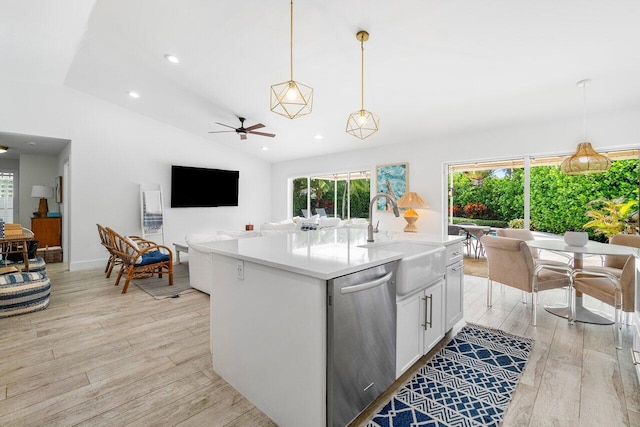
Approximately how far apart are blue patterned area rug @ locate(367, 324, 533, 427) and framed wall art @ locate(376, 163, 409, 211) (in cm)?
354

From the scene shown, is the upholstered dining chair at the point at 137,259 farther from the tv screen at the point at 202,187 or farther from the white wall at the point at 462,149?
the white wall at the point at 462,149

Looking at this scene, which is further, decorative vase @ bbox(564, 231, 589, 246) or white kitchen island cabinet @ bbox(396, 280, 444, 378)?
decorative vase @ bbox(564, 231, 589, 246)

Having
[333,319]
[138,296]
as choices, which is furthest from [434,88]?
[138,296]

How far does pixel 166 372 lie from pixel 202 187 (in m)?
5.18

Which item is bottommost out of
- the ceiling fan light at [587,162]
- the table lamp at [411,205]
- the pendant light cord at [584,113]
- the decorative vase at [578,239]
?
the decorative vase at [578,239]

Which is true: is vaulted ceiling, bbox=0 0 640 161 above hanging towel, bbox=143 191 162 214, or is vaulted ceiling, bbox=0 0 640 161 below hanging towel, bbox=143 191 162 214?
above

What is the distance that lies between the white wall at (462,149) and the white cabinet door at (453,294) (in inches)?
115

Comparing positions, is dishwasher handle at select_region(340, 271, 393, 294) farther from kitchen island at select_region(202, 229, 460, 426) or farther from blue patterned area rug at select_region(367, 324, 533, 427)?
blue patterned area rug at select_region(367, 324, 533, 427)

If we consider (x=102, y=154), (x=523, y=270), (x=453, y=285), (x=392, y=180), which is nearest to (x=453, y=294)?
(x=453, y=285)

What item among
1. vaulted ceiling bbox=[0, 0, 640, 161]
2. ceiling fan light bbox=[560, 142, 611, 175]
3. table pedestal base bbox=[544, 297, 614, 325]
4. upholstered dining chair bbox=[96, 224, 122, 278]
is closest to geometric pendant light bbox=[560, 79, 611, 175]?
ceiling fan light bbox=[560, 142, 611, 175]

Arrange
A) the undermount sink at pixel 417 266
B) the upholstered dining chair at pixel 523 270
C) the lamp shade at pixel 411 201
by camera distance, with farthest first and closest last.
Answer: the lamp shade at pixel 411 201, the upholstered dining chair at pixel 523 270, the undermount sink at pixel 417 266

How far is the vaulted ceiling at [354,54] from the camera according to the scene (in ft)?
8.28

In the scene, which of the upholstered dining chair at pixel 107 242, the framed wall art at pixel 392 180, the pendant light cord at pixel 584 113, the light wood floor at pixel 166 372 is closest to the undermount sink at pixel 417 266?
the light wood floor at pixel 166 372

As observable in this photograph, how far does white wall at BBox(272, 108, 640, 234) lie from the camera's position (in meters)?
3.75
